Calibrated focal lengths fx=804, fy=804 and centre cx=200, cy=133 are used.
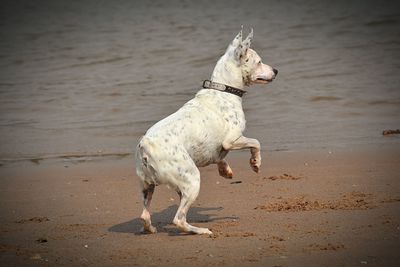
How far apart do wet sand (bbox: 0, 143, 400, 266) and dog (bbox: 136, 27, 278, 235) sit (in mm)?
470

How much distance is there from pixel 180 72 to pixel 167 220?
11336mm

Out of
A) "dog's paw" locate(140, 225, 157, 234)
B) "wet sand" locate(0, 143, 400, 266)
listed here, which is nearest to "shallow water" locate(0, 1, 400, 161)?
"wet sand" locate(0, 143, 400, 266)

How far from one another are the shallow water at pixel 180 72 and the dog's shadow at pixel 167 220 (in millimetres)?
3206

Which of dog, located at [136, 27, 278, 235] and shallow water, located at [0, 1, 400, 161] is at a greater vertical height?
dog, located at [136, 27, 278, 235]

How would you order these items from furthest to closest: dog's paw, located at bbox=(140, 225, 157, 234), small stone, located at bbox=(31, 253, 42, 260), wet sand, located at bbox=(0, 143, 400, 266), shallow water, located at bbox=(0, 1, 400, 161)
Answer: shallow water, located at bbox=(0, 1, 400, 161), dog's paw, located at bbox=(140, 225, 157, 234), small stone, located at bbox=(31, 253, 42, 260), wet sand, located at bbox=(0, 143, 400, 266)

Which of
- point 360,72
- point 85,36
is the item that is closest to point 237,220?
point 360,72

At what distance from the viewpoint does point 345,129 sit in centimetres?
1250

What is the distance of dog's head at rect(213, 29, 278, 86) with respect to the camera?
8.15m

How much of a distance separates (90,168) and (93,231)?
3.20 metres

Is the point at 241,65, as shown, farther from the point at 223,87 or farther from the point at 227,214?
the point at 227,214

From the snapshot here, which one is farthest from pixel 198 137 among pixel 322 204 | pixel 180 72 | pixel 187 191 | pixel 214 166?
pixel 180 72

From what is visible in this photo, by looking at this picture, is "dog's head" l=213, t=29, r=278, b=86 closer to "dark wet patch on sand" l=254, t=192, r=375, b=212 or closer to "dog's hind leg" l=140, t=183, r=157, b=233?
"dark wet patch on sand" l=254, t=192, r=375, b=212

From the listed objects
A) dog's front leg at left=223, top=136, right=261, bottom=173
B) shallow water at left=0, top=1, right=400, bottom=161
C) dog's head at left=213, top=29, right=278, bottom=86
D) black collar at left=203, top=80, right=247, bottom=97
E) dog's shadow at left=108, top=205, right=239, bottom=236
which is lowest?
shallow water at left=0, top=1, right=400, bottom=161

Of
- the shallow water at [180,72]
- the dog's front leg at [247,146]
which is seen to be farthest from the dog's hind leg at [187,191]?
the shallow water at [180,72]
